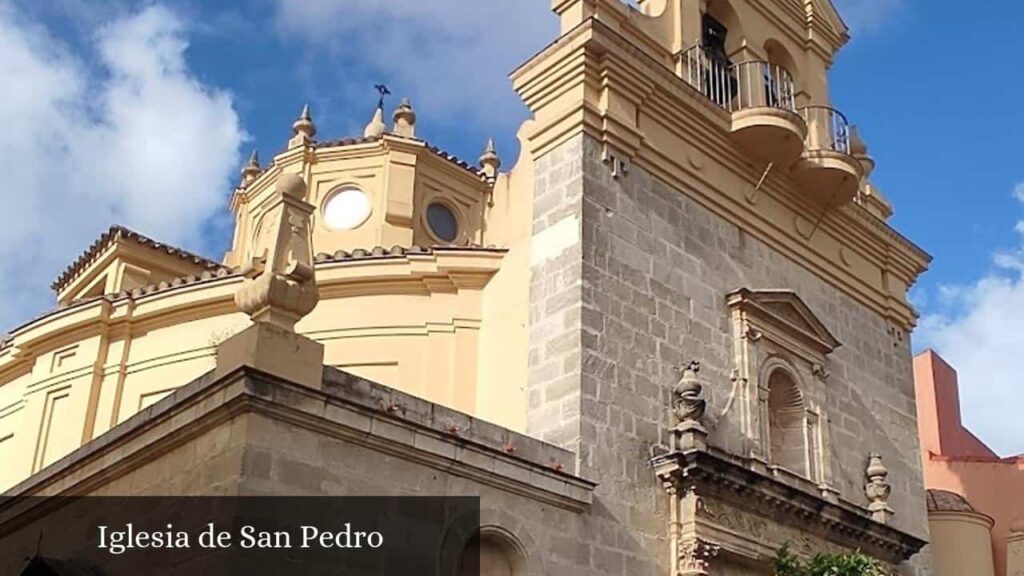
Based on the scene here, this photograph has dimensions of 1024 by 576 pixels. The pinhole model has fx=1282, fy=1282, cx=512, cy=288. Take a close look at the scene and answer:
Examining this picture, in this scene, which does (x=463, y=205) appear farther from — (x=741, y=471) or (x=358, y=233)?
(x=741, y=471)

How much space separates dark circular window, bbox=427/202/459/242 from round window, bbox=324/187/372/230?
3.62 feet

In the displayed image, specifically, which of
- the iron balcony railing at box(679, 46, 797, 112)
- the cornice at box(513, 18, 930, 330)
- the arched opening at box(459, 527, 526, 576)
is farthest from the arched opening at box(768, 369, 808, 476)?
the arched opening at box(459, 527, 526, 576)

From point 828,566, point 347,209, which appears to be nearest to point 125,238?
point 347,209

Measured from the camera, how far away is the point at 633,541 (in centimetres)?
1119

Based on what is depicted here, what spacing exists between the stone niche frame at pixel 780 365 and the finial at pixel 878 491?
78 cm

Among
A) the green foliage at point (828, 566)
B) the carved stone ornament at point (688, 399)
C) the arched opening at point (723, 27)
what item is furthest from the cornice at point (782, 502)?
the arched opening at point (723, 27)

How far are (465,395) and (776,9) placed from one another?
23.9 feet

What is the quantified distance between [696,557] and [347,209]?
1092 centimetres

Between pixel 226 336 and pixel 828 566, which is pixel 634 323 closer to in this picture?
pixel 828 566

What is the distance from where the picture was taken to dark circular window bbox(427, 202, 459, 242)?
20.9 meters

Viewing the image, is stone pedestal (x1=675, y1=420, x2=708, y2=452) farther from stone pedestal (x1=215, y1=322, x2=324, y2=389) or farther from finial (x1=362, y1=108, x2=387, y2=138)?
finial (x1=362, y1=108, x2=387, y2=138)

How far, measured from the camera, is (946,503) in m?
19.4

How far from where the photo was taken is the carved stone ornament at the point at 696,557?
36.9ft

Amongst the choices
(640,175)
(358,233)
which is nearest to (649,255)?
(640,175)
